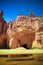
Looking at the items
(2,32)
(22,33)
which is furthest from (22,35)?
(2,32)

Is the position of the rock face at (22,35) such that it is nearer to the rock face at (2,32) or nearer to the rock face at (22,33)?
the rock face at (22,33)

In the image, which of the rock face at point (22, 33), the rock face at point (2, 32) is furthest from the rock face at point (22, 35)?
the rock face at point (2, 32)

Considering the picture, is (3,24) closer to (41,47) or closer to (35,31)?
(35,31)

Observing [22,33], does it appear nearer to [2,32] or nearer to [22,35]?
[22,35]

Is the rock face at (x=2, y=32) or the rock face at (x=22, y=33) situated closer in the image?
the rock face at (x=22, y=33)

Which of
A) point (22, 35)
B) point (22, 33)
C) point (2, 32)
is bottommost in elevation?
point (22, 35)

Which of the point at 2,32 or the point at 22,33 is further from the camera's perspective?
the point at 2,32

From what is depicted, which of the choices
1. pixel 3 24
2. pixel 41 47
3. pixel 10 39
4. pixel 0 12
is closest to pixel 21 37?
pixel 10 39

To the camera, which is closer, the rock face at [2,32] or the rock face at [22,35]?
the rock face at [22,35]

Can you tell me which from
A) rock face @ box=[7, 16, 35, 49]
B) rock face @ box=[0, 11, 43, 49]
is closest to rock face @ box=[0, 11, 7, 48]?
rock face @ box=[0, 11, 43, 49]

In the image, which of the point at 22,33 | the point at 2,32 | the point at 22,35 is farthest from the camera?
the point at 2,32

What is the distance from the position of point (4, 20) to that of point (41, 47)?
1197cm

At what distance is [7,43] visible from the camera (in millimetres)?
25516

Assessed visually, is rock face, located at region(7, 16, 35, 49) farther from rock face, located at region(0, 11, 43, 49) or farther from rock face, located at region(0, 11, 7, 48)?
rock face, located at region(0, 11, 7, 48)
